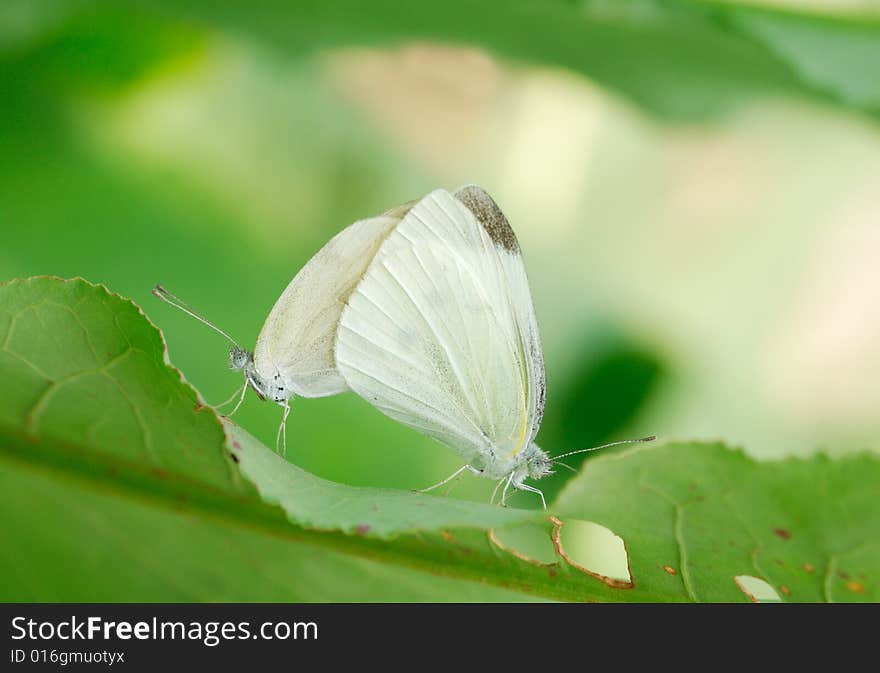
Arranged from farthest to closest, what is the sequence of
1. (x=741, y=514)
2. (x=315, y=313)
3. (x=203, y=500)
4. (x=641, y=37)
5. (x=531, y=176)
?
(x=531, y=176) < (x=641, y=37) < (x=315, y=313) < (x=203, y=500) < (x=741, y=514)

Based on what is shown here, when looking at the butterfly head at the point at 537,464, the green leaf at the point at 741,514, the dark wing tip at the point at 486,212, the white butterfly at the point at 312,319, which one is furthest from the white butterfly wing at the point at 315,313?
the green leaf at the point at 741,514

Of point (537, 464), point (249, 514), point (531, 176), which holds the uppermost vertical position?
point (531, 176)

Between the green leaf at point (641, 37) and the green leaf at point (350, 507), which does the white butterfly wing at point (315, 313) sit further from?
the green leaf at point (641, 37)

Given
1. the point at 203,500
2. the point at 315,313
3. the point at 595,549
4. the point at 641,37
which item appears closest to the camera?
the point at 203,500

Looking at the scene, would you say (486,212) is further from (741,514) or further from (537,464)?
(741,514)

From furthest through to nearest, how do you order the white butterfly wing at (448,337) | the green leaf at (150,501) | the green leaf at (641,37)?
the green leaf at (641,37) → the white butterfly wing at (448,337) → the green leaf at (150,501)

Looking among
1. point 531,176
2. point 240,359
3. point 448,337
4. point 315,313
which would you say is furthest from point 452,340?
point 531,176

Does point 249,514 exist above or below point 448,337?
below
